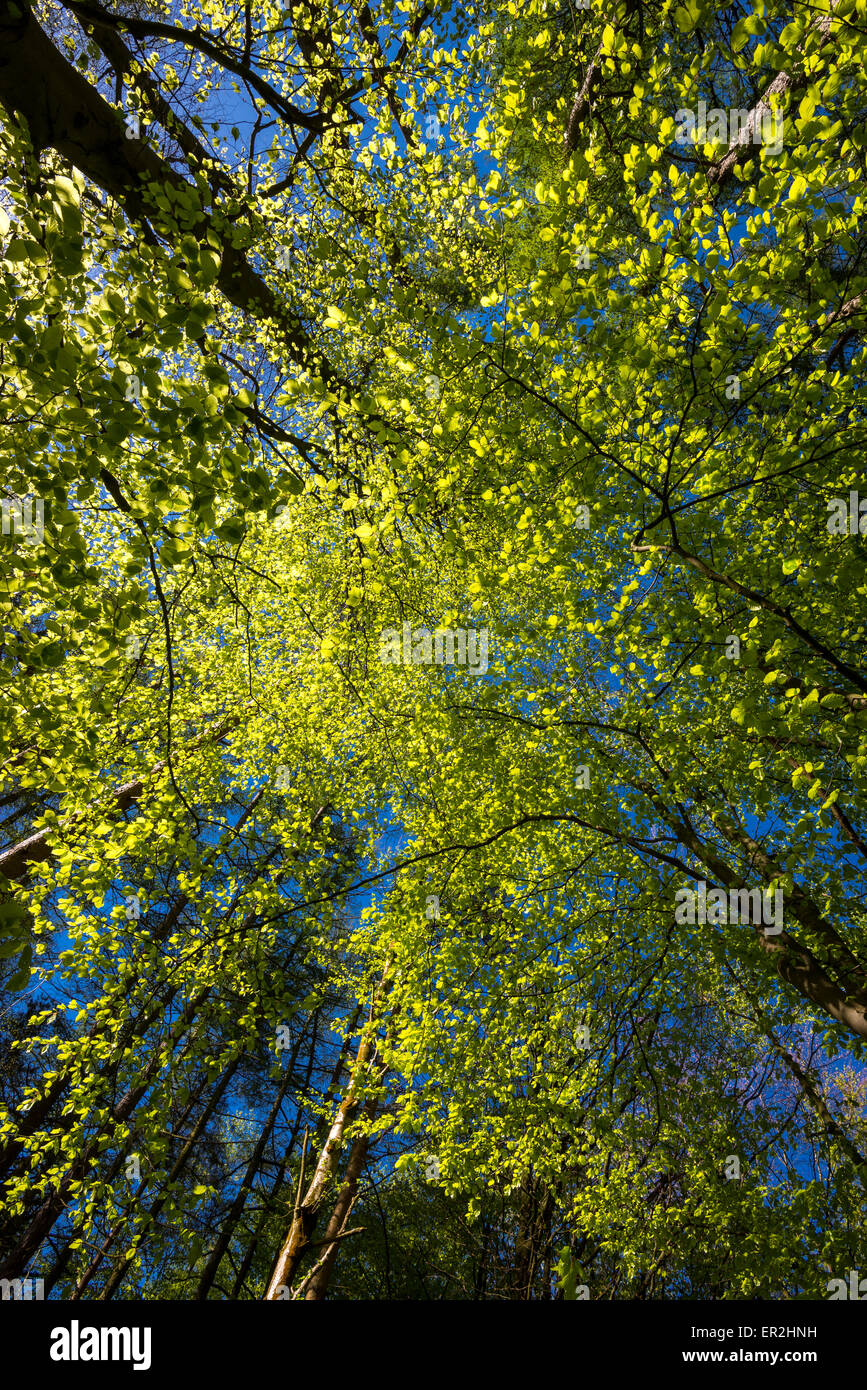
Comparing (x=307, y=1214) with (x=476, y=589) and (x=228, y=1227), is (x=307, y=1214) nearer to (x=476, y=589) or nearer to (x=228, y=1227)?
(x=228, y=1227)

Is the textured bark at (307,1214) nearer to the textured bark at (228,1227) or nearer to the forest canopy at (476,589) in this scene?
the forest canopy at (476,589)

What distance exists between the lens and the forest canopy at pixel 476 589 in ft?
10.9

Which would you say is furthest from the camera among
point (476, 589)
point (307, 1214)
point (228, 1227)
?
point (228, 1227)

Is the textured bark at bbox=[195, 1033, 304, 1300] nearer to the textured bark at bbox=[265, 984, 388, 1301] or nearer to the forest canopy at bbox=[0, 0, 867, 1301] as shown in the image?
the forest canopy at bbox=[0, 0, 867, 1301]

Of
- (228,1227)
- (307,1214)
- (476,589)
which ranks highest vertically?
(476,589)

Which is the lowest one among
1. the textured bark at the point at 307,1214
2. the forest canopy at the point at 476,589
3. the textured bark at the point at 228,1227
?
the textured bark at the point at 228,1227

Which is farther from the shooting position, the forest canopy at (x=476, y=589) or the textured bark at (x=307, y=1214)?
the textured bark at (x=307, y=1214)

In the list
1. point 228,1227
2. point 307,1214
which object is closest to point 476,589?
point 307,1214

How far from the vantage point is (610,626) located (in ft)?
18.8

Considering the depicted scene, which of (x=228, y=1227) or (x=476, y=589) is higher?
(x=476, y=589)

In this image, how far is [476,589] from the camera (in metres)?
5.69

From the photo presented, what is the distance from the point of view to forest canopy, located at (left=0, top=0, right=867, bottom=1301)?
3.32 meters

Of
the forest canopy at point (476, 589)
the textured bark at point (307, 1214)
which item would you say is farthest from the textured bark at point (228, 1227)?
the textured bark at point (307, 1214)
